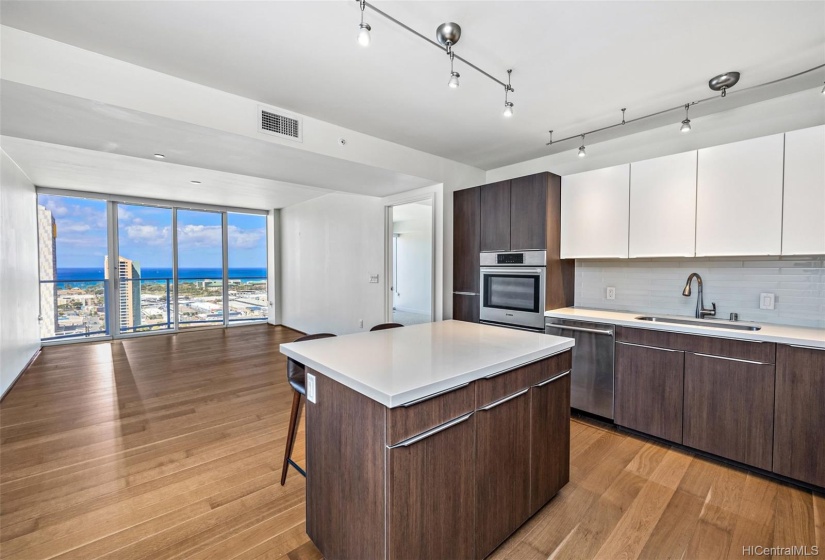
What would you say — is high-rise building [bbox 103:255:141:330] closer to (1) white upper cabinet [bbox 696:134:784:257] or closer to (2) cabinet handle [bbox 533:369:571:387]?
(2) cabinet handle [bbox 533:369:571:387]

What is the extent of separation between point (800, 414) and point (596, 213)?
76.6 inches

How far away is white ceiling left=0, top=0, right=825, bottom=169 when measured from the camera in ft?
5.76

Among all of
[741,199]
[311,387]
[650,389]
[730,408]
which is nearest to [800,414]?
[730,408]

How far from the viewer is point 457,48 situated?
208 centimetres

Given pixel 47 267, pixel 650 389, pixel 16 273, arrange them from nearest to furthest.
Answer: pixel 650 389
pixel 16 273
pixel 47 267

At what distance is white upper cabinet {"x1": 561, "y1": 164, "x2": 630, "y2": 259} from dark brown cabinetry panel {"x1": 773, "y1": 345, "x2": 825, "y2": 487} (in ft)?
4.30

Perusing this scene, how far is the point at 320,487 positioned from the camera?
1.57 metres

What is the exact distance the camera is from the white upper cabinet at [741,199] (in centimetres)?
238

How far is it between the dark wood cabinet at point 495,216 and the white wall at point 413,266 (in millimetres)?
4943

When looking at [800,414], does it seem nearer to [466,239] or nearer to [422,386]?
[422,386]

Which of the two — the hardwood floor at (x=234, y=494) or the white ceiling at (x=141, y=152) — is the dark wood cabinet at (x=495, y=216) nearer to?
the white ceiling at (x=141, y=152)

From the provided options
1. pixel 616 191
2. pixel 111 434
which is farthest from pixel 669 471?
pixel 111 434

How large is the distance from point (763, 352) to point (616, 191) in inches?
63.2

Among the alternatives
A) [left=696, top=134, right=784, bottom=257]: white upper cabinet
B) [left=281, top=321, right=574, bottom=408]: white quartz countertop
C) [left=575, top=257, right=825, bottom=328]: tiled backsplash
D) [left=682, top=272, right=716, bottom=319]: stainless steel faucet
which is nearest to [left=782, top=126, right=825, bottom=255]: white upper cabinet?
[left=696, top=134, right=784, bottom=257]: white upper cabinet
